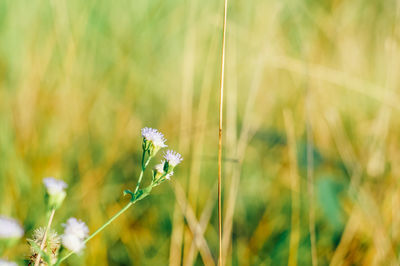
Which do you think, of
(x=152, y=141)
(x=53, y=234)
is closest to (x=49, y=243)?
(x=53, y=234)

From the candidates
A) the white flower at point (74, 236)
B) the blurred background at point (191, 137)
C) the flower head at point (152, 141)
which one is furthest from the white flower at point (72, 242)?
the blurred background at point (191, 137)

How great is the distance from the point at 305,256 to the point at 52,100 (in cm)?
81

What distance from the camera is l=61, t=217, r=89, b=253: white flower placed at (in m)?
0.44

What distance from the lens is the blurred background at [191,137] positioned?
0.84m

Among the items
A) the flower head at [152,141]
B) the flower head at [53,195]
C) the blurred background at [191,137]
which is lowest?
the flower head at [53,195]

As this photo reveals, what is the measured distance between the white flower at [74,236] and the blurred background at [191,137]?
11.8 inches

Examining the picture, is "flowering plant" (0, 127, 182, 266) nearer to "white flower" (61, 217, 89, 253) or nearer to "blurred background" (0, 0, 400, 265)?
"white flower" (61, 217, 89, 253)

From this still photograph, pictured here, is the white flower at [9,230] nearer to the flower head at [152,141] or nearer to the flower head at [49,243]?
the flower head at [49,243]

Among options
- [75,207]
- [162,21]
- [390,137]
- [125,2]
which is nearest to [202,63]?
[162,21]

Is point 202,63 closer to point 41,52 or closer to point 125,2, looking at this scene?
point 125,2

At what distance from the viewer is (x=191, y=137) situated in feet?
3.75

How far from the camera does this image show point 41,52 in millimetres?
1243

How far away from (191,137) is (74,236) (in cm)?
71

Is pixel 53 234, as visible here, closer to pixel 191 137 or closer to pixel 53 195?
pixel 53 195
